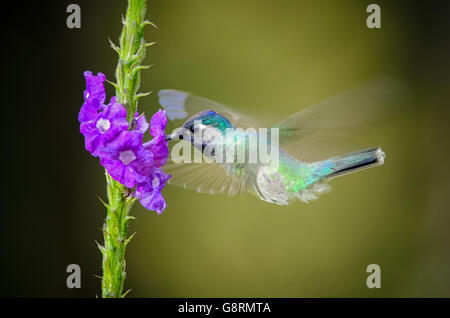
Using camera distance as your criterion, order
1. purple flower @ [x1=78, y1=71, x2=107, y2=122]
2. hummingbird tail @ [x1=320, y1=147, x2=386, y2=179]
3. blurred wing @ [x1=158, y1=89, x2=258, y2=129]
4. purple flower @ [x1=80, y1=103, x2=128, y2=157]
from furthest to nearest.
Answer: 1. blurred wing @ [x1=158, y1=89, x2=258, y2=129]
2. hummingbird tail @ [x1=320, y1=147, x2=386, y2=179]
3. purple flower @ [x1=78, y1=71, x2=107, y2=122]
4. purple flower @ [x1=80, y1=103, x2=128, y2=157]

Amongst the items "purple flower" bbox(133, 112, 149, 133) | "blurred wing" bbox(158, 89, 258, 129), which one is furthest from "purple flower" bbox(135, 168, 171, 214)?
"blurred wing" bbox(158, 89, 258, 129)

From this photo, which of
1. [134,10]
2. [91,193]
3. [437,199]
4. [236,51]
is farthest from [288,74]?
[134,10]

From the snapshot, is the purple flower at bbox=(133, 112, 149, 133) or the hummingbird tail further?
the hummingbird tail

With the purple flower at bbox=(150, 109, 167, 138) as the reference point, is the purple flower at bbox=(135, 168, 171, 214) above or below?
below

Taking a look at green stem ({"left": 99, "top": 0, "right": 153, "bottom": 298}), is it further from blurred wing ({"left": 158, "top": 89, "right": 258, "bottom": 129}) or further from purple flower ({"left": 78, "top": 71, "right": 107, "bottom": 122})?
blurred wing ({"left": 158, "top": 89, "right": 258, "bottom": 129})

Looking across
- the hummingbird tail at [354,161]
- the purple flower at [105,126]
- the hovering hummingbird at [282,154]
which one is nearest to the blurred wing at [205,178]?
the hovering hummingbird at [282,154]

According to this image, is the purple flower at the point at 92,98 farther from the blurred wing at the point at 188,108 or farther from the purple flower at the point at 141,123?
the blurred wing at the point at 188,108
